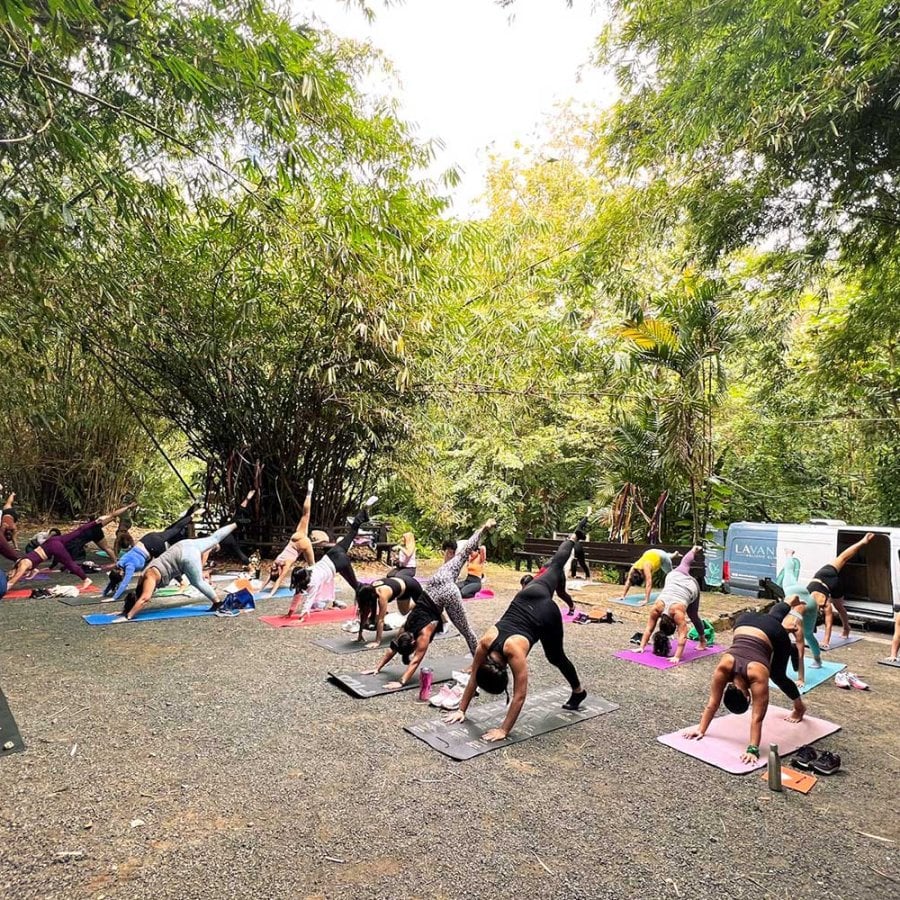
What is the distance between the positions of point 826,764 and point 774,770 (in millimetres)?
417

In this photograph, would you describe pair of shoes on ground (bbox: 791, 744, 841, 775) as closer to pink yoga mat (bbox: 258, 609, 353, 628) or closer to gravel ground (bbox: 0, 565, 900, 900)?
gravel ground (bbox: 0, 565, 900, 900)

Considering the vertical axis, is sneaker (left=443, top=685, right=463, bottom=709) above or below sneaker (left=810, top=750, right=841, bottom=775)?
below

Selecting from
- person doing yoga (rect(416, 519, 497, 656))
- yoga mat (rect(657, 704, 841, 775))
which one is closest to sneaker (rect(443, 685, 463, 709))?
person doing yoga (rect(416, 519, 497, 656))

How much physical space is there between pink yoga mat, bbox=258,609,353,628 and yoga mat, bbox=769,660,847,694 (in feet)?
13.5

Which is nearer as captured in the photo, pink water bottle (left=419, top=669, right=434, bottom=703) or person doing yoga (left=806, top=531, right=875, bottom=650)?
pink water bottle (left=419, top=669, right=434, bottom=703)

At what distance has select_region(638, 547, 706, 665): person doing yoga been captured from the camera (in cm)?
491

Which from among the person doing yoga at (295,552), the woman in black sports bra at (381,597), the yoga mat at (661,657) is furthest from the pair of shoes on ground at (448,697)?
the person doing yoga at (295,552)

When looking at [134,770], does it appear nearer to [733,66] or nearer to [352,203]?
[352,203]

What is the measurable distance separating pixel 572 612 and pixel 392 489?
607 cm

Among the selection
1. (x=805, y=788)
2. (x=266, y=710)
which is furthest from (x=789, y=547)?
(x=266, y=710)

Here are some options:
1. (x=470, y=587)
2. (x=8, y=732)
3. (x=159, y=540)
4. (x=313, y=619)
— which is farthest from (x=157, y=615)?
(x=470, y=587)

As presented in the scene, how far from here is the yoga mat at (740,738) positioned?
2994 millimetres

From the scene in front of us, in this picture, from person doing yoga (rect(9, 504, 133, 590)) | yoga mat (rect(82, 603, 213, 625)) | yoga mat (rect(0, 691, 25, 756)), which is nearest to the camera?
yoga mat (rect(0, 691, 25, 756))

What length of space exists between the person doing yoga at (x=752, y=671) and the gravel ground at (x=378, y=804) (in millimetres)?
314
